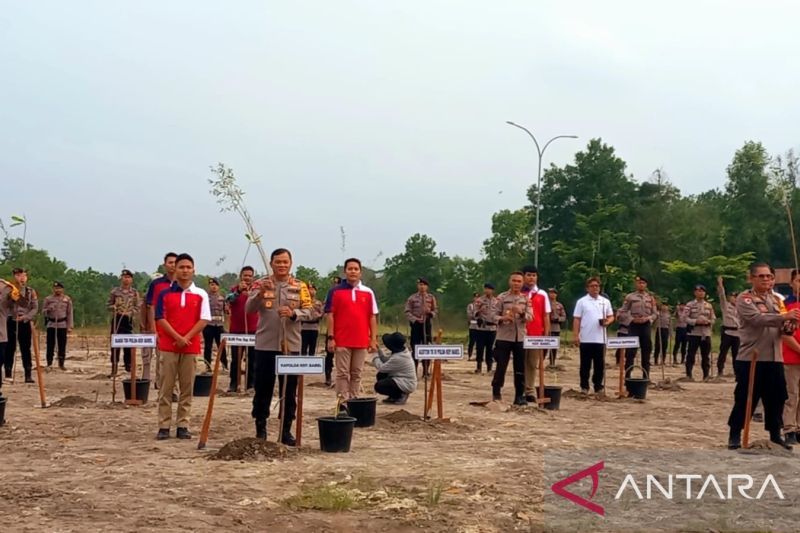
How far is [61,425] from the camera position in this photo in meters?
10.2

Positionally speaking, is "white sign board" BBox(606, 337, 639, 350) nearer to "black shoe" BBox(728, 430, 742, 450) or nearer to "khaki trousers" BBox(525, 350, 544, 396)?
"khaki trousers" BBox(525, 350, 544, 396)

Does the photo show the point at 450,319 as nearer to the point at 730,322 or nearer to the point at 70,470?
the point at 730,322

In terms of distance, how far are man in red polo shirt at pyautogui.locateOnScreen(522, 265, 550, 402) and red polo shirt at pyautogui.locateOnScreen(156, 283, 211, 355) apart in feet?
17.5

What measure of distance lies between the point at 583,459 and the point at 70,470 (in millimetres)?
4567

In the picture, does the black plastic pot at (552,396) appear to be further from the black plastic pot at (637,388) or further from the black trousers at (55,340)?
the black trousers at (55,340)

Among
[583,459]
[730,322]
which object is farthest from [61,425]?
[730,322]

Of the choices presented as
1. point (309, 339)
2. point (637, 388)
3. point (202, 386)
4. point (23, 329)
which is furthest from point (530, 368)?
point (23, 329)

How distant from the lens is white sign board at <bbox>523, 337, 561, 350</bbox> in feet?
40.3

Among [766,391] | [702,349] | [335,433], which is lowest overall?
[335,433]

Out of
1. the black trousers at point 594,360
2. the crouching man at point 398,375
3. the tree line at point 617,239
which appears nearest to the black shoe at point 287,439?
the crouching man at point 398,375

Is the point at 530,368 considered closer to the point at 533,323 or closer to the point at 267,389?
the point at 533,323

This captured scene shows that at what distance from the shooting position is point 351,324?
10.6 m

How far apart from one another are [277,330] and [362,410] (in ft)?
6.90

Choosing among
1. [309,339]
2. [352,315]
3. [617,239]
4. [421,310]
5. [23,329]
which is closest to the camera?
[352,315]
